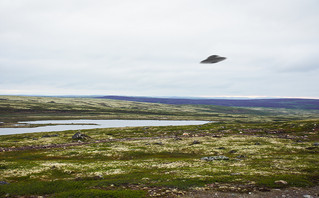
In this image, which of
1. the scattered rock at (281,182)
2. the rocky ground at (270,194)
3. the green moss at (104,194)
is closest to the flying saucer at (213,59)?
the rocky ground at (270,194)

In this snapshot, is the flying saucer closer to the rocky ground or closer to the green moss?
the rocky ground

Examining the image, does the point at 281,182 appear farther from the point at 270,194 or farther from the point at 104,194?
the point at 104,194

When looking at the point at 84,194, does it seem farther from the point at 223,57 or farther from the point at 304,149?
the point at 304,149

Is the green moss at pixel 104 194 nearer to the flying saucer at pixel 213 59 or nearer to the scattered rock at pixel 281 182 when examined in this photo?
the flying saucer at pixel 213 59

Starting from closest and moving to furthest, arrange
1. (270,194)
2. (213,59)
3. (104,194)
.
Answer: (213,59) → (270,194) → (104,194)

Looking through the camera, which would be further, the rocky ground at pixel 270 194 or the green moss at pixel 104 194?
the green moss at pixel 104 194

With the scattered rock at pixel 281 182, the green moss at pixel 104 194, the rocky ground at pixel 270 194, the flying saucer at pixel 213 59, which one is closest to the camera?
the flying saucer at pixel 213 59

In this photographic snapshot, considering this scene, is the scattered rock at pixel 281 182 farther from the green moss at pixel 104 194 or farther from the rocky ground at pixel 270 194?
the green moss at pixel 104 194

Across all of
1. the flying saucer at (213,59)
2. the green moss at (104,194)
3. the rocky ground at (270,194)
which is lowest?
the green moss at (104,194)

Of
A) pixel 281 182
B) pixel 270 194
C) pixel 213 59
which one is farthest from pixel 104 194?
pixel 281 182

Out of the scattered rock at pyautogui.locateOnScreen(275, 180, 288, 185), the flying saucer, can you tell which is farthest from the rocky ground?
the flying saucer

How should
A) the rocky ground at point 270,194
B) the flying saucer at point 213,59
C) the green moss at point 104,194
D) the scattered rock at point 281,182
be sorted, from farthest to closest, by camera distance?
the scattered rock at point 281,182, the green moss at point 104,194, the rocky ground at point 270,194, the flying saucer at point 213,59

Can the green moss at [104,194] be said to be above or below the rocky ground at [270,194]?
below

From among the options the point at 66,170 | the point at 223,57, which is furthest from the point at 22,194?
the point at 223,57
